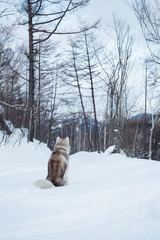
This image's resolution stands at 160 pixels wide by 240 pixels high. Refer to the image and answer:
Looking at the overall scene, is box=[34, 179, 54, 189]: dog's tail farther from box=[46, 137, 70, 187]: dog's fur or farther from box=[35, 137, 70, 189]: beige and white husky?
box=[46, 137, 70, 187]: dog's fur

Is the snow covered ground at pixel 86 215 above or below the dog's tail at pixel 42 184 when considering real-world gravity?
above

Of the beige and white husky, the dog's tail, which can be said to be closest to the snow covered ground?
the dog's tail

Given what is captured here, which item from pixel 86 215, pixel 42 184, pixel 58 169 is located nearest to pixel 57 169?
pixel 58 169

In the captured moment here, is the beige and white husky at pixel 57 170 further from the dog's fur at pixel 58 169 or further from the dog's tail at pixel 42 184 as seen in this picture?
the dog's tail at pixel 42 184

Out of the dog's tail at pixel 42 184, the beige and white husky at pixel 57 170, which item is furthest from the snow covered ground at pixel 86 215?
the beige and white husky at pixel 57 170

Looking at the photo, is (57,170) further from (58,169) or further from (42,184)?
(42,184)

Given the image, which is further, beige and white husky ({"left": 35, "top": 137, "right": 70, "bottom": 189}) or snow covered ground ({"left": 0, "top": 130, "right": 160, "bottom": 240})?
beige and white husky ({"left": 35, "top": 137, "right": 70, "bottom": 189})

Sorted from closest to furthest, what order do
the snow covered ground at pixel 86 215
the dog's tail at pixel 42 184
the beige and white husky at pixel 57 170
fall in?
the snow covered ground at pixel 86 215 < the dog's tail at pixel 42 184 < the beige and white husky at pixel 57 170

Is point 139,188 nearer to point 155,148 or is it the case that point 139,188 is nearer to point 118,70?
point 118,70

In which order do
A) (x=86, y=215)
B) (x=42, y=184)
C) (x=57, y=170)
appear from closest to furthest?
(x=86, y=215) < (x=42, y=184) < (x=57, y=170)

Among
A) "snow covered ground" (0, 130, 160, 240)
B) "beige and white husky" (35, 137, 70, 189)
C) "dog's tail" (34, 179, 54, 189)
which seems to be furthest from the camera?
"beige and white husky" (35, 137, 70, 189)

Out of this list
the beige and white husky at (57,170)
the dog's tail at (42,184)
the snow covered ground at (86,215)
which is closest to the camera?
the snow covered ground at (86,215)

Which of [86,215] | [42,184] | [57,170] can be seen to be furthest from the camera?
[57,170]

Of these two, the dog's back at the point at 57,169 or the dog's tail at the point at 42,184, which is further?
the dog's back at the point at 57,169
